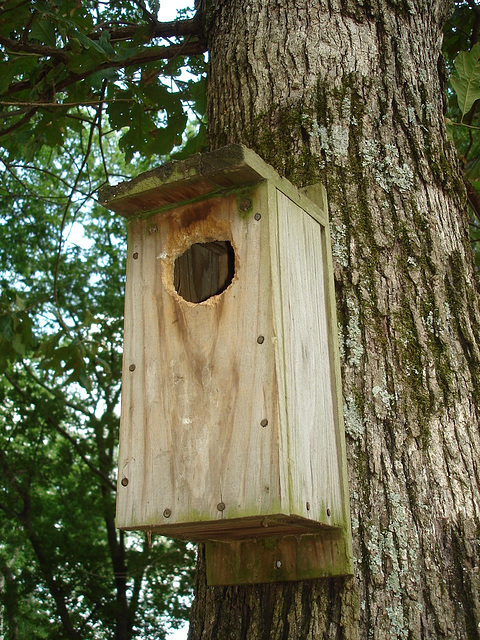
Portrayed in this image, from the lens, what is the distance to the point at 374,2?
2.33 meters

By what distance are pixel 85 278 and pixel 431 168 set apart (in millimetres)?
6155

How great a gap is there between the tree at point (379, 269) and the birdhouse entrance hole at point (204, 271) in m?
0.29

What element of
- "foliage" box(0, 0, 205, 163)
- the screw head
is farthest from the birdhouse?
"foliage" box(0, 0, 205, 163)

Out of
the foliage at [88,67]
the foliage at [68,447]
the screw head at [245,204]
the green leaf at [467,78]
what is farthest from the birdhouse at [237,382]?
the foliage at [68,447]

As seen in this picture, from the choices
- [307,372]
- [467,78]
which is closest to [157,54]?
[467,78]

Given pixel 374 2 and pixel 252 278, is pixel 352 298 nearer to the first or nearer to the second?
pixel 252 278

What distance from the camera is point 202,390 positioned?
171 centimetres

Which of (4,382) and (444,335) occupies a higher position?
(4,382)

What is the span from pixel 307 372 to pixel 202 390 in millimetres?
246

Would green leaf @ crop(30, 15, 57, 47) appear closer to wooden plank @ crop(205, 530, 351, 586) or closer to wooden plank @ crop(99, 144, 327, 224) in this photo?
wooden plank @ crop(99, 144, 327, 224)

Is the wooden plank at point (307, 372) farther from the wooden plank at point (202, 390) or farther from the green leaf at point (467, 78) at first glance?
the green leaf at point (467, 78)

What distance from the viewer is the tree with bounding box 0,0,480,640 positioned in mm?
1683

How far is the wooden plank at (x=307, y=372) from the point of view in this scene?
1.63 metres

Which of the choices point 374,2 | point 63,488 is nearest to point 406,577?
point 374,2
